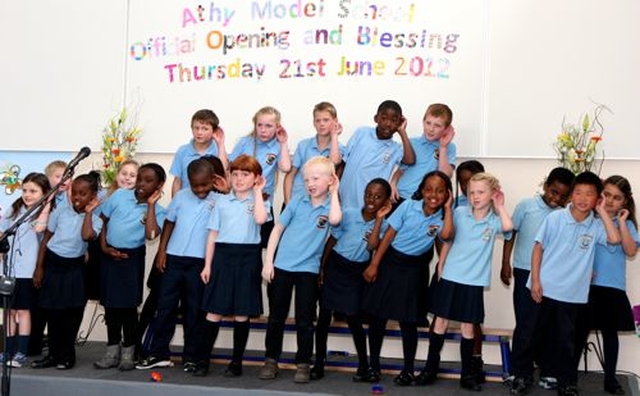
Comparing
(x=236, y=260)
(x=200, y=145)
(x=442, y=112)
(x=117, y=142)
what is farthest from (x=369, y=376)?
(x=117, y=142)

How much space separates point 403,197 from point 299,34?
1.62m

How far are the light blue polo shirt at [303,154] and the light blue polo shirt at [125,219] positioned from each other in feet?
3.01

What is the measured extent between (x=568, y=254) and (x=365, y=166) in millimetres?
1416

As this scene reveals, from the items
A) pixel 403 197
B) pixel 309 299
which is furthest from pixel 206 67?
pixel 309 299

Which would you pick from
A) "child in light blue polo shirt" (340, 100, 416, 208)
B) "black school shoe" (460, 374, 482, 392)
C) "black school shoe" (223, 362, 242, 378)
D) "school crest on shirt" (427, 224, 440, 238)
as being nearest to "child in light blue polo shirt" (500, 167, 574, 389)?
"black school shoe" (460, 374, 482, 392)

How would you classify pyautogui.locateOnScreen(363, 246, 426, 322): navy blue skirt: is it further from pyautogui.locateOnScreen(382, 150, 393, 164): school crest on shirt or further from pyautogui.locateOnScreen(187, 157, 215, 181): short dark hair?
pyautogui.locateOnScreen(187, 157, 215, 181): short dark hair

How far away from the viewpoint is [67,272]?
4637mm

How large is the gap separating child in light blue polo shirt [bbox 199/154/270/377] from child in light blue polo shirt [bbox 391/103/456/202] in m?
0.99

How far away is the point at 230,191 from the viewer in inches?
182

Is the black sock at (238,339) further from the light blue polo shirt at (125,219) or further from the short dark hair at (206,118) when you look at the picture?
the short dark hair at (206,118)

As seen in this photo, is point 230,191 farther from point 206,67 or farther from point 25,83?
point 25,83

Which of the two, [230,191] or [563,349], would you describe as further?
[230,191]

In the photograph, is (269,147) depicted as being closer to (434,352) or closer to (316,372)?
(316,372)

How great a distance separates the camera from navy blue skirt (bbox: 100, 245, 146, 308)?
4516 millimetres
